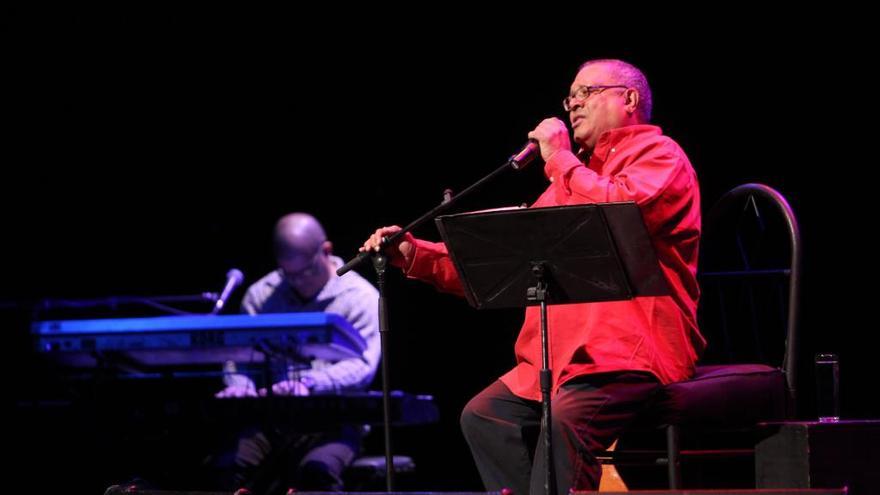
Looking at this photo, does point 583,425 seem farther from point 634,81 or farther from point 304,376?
point 304,376

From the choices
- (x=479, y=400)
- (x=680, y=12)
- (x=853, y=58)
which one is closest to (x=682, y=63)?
(x=680, y=12)

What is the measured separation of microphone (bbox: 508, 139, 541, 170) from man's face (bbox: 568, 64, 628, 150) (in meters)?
0.35

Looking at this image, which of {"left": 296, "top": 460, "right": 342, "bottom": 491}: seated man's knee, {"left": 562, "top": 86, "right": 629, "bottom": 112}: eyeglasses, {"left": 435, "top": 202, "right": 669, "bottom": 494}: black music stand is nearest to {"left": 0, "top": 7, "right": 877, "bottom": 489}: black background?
{"left": 296, "top": 460, "right": 342, "bottom": 491}: seated man's knee

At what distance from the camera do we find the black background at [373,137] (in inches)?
186

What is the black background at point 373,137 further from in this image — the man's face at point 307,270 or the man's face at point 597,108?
the man's face at point 597,108

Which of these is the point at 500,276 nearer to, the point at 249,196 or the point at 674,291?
the point at 674,291

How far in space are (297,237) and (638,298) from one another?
8.54 ft

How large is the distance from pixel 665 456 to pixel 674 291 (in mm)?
483

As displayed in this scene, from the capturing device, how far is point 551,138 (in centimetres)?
294

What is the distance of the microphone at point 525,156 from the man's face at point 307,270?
8.10ft

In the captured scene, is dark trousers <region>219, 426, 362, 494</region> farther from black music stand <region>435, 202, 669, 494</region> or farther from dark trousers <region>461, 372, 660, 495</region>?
black music stand <region>435, 202, 669, 494</region>

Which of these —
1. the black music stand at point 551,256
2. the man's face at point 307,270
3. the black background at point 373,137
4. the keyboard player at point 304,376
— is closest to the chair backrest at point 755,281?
the black background at point 373,137

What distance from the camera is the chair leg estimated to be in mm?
2834

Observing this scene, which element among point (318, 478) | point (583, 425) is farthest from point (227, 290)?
Result: point (583, 425)
